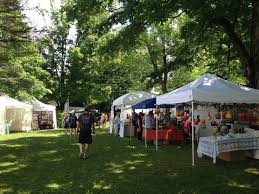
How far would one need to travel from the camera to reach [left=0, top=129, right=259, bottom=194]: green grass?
336 inches

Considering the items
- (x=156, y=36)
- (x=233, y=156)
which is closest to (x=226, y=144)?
(x=233, y=156)

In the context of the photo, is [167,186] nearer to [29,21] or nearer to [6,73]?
[29,21]

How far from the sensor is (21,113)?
33.4 m

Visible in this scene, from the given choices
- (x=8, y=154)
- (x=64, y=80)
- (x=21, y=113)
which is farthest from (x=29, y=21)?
(x=64, y=80)

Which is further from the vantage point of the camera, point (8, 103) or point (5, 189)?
point (8, 103)

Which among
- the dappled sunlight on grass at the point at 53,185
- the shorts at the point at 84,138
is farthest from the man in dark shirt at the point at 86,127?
the dappled sunlight on grass at the point at 53,185

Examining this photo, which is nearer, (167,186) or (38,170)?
(167,186)

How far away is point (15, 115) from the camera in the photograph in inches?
1304

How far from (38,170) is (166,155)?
4.77 metres

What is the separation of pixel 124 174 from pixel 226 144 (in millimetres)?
3480

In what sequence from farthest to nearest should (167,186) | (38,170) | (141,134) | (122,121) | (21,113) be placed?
(21,113) → (122,121) → (141,134) → (38,170) → (167,186)

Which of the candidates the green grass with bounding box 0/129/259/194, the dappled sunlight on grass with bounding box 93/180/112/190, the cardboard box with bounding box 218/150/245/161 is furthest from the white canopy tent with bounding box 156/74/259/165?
the dappled sunlight on grass with bounding box 93/180/112/190

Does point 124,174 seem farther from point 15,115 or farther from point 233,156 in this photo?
point 15,115

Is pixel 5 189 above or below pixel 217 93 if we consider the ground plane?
below
